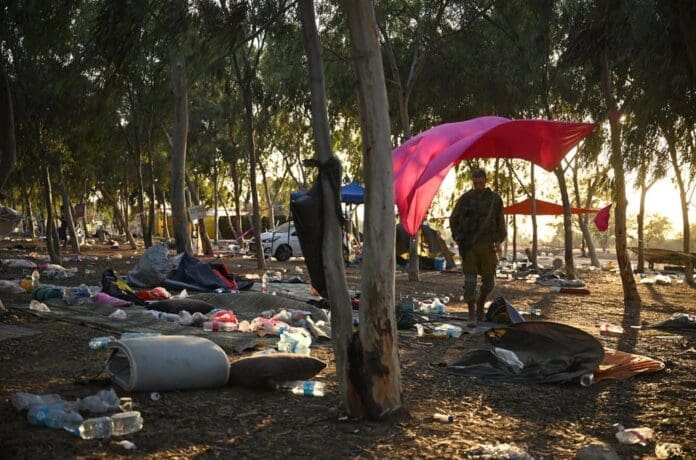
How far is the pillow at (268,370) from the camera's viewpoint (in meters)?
5.27

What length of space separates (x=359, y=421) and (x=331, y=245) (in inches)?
44.6

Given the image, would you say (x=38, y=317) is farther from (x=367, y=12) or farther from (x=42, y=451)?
(x=367, y=12)

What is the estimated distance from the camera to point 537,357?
6.33 meters

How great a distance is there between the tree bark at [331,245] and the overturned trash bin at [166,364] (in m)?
1.08

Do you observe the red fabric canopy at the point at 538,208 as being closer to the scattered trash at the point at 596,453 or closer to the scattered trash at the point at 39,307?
the scattered trash at the point at 39,307

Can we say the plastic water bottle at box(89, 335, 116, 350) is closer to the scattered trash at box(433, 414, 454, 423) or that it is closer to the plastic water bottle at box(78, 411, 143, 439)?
the plastic water bottle at box(78, 411, 143, 439)

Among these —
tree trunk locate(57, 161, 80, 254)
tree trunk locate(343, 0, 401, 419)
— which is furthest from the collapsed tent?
tree trunk locate(343, 0, 401, 419)

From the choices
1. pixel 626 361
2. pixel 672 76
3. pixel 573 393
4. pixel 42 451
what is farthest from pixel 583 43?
pixel 42 451

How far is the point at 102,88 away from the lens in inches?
224

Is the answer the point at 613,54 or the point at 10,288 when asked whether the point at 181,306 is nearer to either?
the point at 10,288

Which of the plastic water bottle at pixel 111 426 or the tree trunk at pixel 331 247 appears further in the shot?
the tree trunk at pixel 331 247

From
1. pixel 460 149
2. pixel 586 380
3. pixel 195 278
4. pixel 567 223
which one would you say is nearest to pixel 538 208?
pixel 567 223

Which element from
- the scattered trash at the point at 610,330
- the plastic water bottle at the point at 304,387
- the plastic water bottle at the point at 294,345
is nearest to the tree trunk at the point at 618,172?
the scattered trash at the point at 610,330

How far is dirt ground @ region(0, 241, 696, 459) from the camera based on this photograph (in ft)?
13.0
